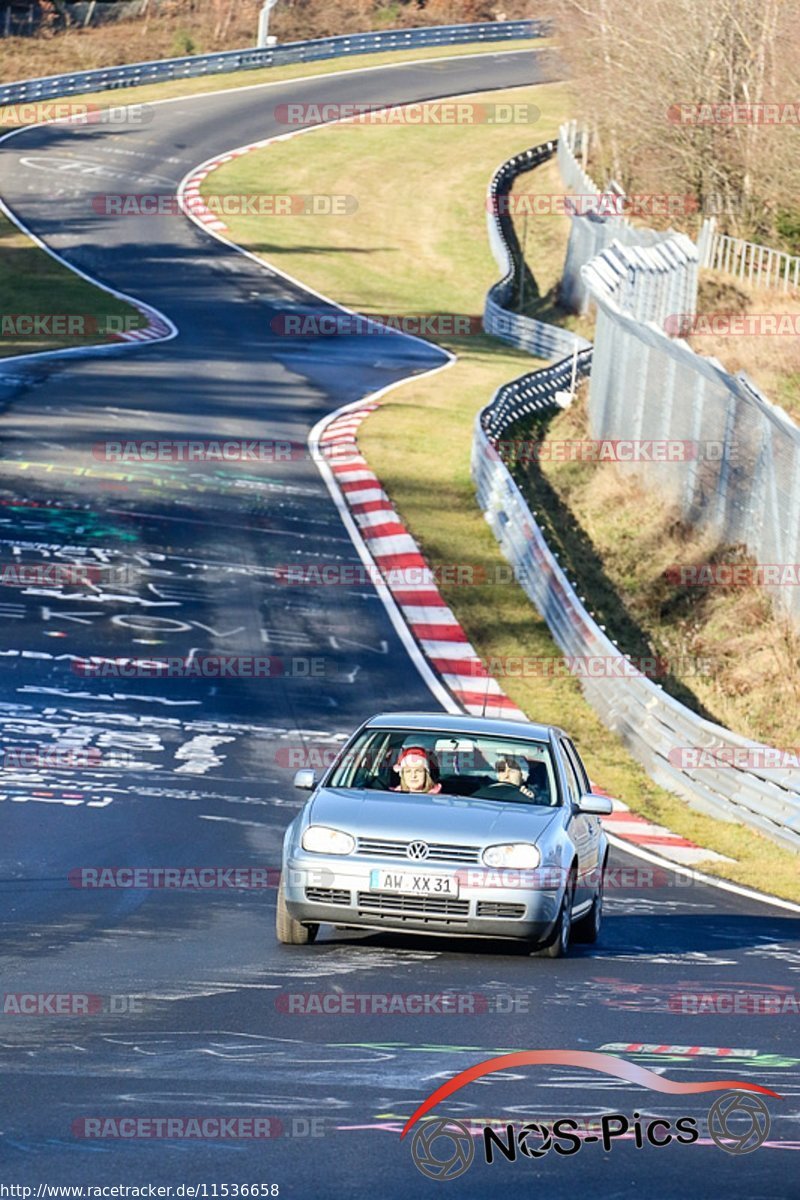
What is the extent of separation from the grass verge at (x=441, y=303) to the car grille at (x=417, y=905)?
5.57 metres

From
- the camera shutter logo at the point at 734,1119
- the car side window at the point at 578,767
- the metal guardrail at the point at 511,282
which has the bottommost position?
the metal guardrail at the point at 511,282

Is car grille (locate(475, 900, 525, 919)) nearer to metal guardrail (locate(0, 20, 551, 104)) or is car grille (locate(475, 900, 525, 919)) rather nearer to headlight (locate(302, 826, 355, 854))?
headlight (locate(302, 826, 355, 854))

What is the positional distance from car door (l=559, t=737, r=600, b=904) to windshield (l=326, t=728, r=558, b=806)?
245 mm

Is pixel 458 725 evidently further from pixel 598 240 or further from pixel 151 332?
pixel 598 240

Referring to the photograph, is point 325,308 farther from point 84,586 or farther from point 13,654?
point 13,654

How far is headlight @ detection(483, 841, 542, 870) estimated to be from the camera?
10727 millimetres

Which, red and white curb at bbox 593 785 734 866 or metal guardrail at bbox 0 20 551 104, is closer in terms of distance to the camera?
red and white curb at bbox 593 785 734 866

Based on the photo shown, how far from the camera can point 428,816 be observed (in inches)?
434

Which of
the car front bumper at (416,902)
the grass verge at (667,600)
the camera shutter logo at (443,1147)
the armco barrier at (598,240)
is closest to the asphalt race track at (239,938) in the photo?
the camera shutter logo at (443,1147)

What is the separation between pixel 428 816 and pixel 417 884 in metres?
0.56

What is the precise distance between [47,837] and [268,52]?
232 feet

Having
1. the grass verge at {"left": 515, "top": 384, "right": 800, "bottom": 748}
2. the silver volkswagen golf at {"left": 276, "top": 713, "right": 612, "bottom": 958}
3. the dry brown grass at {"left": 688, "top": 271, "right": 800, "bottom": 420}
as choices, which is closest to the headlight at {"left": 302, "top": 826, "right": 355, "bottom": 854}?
the silver volkswagen golf at {"left": 276, "top": 713, "right": 612, "bottom": 958}

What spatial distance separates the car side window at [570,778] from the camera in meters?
12.1

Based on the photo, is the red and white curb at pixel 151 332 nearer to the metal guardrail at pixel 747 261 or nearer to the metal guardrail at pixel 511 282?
the metal guardrail at pixel 511 282
